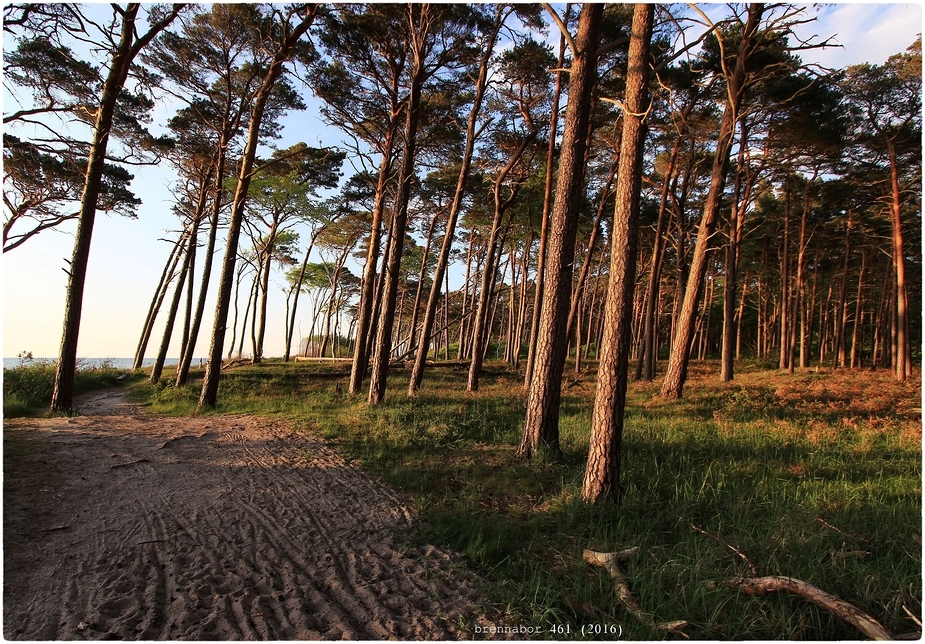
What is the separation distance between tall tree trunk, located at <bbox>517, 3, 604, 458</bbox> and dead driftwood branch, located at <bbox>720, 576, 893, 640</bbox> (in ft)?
10.6

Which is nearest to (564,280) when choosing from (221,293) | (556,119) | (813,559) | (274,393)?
(813,559)

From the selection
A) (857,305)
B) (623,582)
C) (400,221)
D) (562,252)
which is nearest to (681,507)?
(623,582)

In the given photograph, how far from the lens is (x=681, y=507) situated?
4.64m

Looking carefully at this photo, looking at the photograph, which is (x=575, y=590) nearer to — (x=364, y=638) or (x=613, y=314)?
(x=364, y=638)

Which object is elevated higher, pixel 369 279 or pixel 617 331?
pixel 369 279

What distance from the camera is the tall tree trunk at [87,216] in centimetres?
883

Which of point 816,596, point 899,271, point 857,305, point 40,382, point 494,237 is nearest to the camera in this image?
point 816,596

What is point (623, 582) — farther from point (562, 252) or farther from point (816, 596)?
point (562, 252)

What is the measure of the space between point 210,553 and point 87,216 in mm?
8738

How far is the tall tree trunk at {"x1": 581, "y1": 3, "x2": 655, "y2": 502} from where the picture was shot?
16.1 ft

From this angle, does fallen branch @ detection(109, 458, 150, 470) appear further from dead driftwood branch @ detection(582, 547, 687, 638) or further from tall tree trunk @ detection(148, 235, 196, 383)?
tall tree trunk @ detection(148, 235, 196, 383)

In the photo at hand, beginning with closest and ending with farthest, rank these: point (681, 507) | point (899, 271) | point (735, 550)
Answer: point (735, 550), point (681, 507), point (899, 271)

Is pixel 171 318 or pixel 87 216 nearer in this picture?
pixel 87 216

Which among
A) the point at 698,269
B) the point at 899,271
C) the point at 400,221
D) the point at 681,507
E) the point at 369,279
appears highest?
the point at 899,271
